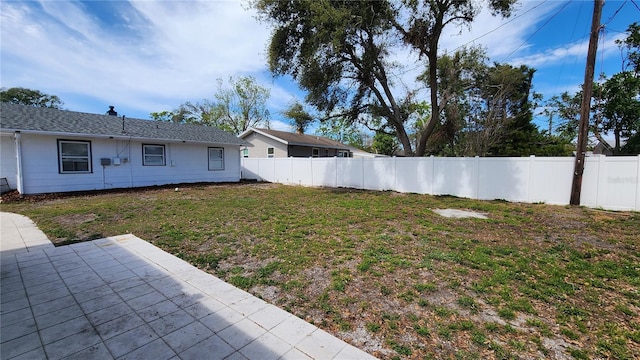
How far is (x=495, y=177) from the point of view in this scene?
8773 millimetres

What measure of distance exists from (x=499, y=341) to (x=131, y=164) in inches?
557

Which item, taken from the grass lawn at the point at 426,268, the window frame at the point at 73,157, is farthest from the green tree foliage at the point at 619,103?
the window frame at the point at 73,157

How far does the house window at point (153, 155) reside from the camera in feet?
40.5

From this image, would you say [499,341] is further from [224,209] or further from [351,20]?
[351,20]

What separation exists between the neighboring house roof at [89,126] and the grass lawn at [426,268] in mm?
4104

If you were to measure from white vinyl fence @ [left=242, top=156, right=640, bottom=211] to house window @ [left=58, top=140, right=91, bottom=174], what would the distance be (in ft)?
31.4

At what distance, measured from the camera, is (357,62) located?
1162 cm

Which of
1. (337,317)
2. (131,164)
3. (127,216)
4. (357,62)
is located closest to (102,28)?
(131,164)

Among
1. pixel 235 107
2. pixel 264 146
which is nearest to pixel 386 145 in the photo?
pixel 264 146

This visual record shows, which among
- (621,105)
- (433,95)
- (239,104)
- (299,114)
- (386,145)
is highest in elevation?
(239,104)

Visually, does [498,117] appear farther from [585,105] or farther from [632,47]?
[585,105]

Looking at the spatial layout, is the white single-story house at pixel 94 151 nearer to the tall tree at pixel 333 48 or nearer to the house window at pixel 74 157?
the house window at pixel 74 157

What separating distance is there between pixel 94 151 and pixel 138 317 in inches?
457

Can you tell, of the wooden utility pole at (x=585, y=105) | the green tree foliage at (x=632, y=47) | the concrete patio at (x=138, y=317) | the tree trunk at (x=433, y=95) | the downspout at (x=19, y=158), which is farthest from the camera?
the green tree foliage at (x=632, y=47)
